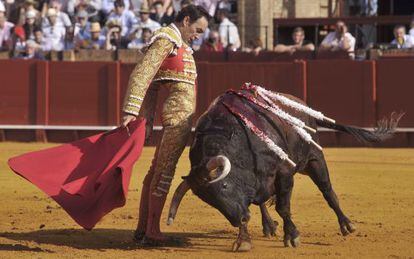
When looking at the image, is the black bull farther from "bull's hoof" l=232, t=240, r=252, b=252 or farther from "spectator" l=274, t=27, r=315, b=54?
"spectator" l=274, t=27, r=315, b=54

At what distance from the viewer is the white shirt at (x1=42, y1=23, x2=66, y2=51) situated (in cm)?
1552

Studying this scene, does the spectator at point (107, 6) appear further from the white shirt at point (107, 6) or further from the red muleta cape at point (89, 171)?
the red muleta cape at point (89, 171)

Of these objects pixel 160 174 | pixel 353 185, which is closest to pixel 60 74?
pixel 353 185

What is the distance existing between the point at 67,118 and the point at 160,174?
27.8 ft

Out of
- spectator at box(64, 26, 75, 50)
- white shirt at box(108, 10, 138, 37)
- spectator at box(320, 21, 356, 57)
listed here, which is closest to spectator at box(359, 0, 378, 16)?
spectator at box(320, 21, 356, 57)

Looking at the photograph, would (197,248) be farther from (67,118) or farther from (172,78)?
(67,118)

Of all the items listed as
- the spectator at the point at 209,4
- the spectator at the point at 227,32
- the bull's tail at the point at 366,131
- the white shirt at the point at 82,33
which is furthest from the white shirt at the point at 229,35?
the bull's tail at the point at 366,131

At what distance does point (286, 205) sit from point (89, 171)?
1158mm

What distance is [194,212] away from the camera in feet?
26.5

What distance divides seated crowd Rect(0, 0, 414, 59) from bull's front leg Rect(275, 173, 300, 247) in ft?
26.6

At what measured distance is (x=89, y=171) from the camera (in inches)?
248

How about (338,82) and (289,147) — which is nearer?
(289,147)

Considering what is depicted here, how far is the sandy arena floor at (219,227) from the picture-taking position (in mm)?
6281

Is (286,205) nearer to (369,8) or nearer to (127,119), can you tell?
(127,119)
